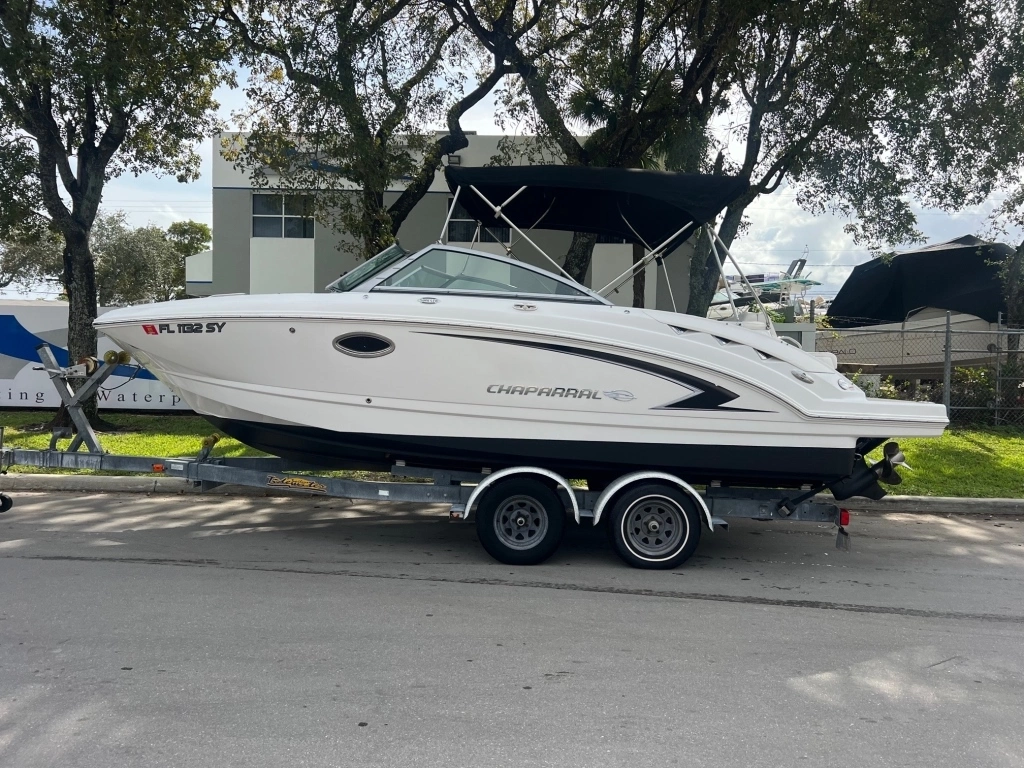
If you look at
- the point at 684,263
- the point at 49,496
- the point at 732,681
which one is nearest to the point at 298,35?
the point at 49,496

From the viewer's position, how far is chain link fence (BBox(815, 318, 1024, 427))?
14156 mm

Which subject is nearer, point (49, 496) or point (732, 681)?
point (732, 681)

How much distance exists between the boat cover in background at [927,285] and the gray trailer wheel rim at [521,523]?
15.2 meters

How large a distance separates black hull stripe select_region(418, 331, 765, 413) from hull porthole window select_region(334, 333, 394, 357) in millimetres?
347

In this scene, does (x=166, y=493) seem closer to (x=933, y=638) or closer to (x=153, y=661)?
(x=153, y=661)

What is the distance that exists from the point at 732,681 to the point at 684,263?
1865cm

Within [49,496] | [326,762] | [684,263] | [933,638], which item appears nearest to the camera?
[326,762]

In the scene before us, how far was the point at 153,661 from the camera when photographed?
443 cm

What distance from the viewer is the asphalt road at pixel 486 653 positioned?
362 cm

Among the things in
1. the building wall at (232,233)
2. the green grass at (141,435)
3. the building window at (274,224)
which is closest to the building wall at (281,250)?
the building wall at (232,233)

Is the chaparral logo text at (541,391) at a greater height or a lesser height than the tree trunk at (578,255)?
lesser

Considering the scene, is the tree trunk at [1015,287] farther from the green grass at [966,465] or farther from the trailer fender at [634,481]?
the trailer fender at [634,481]

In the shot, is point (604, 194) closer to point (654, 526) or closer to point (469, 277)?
point (469, 277)

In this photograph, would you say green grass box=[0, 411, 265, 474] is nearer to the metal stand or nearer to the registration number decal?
the metal stand
